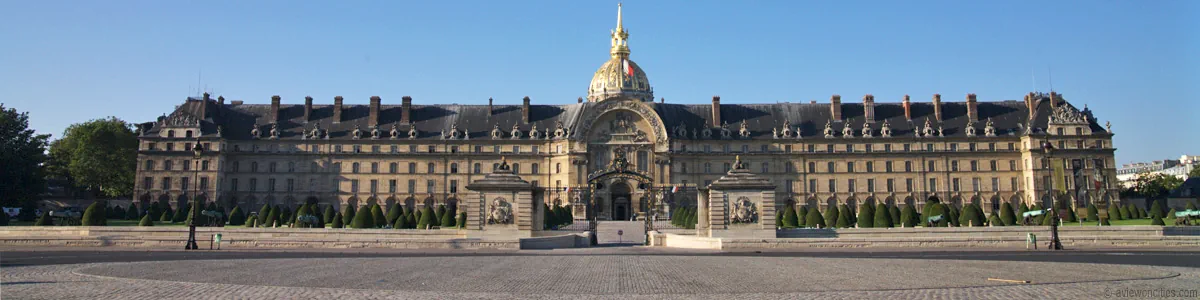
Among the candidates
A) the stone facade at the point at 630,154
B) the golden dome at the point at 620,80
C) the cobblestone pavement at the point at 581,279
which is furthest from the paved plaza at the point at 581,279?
the golden dome at the point at 620,80

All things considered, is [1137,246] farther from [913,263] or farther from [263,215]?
[263,215]

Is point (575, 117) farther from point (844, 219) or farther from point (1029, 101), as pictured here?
point (1029, 101)

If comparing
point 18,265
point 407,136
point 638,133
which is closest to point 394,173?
point 407,136

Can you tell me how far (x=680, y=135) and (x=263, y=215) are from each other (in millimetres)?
42567

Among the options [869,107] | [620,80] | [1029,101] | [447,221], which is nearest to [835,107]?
[869,107]

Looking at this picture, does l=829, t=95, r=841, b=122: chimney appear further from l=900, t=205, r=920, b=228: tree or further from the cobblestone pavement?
the cobblestone pavement

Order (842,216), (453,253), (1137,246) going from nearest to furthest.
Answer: (453,253) → (1137,246) → (842,216)

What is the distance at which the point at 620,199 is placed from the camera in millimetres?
83062

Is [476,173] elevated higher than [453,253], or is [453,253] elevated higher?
[476,173]

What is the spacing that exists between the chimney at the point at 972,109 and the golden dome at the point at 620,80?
122ft

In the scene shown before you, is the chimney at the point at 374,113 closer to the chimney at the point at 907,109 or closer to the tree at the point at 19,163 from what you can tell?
the tree at the point at 19,163

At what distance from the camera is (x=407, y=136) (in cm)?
8706

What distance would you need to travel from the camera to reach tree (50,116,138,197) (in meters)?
83.1

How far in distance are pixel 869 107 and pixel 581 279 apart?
73.2 m
